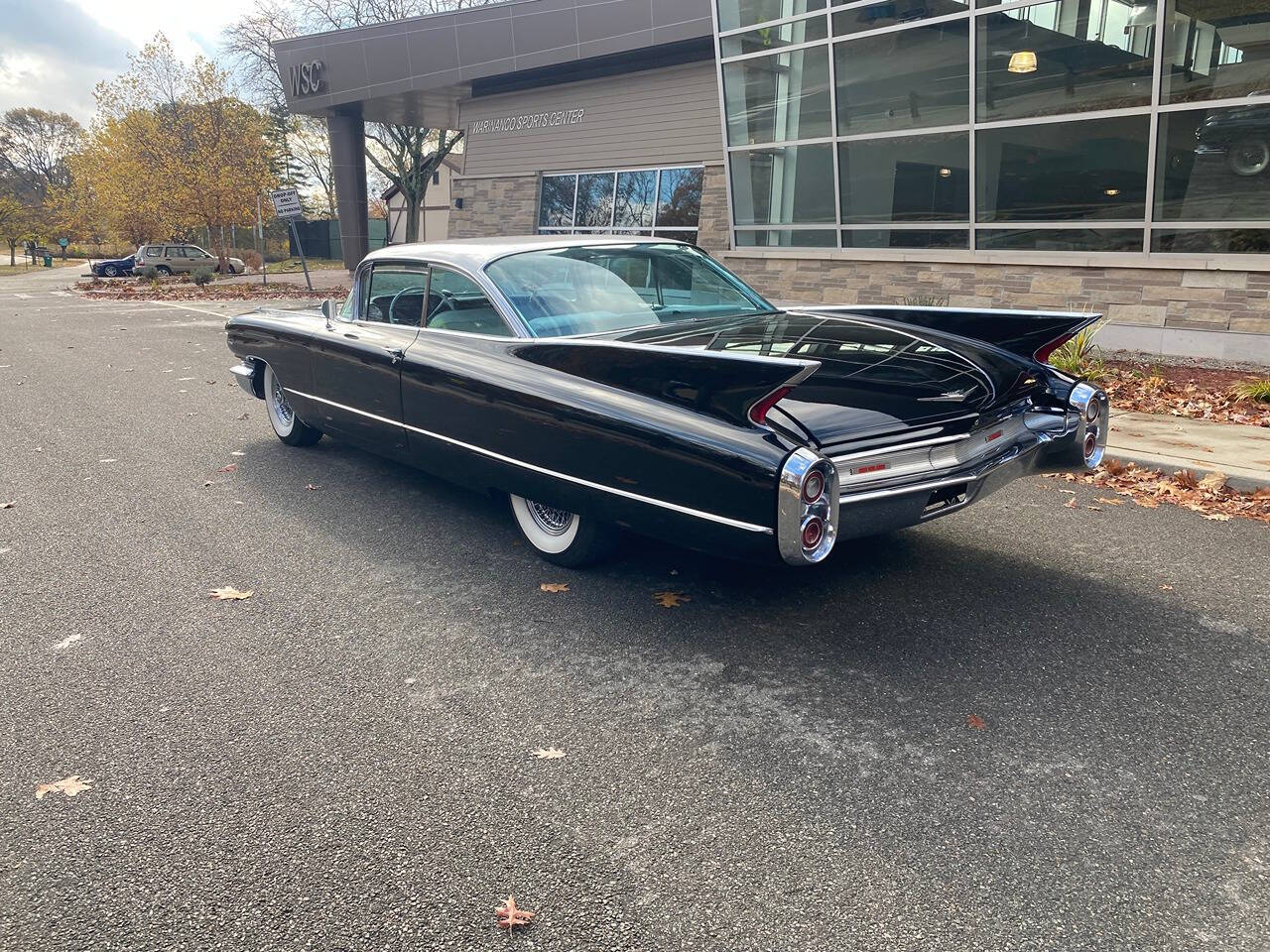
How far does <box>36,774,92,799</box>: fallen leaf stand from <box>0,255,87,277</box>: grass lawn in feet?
186

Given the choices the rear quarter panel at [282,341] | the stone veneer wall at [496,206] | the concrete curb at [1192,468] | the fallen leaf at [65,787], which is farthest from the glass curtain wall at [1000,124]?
the fallen leaf at [65,787]

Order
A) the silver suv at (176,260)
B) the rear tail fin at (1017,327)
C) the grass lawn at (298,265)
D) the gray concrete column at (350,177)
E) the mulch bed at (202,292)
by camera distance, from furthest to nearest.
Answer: the grass lawn at (298,265), the silver suv at (176,260), the gray concrete column at (350,177), the mulch bed at (202,292), the rear tail fin at (1017,327)

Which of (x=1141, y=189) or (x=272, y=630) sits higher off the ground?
(x=1141, y=189)

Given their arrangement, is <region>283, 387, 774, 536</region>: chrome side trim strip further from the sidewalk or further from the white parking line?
the white parking line

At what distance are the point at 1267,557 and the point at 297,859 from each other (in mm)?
4569

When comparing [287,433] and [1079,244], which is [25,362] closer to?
[287,433]

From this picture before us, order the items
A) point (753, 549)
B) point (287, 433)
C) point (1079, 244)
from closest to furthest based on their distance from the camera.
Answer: point (753, 549)
point (287, 433)
point (1079, 244)

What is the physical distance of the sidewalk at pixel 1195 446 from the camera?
19.7 ft

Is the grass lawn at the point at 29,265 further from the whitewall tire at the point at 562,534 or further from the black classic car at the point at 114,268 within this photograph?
the whitewall tire at the point at 562,534

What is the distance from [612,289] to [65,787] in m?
3.18

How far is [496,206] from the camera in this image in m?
22.3

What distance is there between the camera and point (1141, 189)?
34.4 feet

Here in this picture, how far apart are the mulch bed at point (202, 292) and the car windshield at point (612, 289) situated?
18.8 meters

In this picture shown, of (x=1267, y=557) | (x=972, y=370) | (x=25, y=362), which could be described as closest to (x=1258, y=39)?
(x=1267, y=557)
